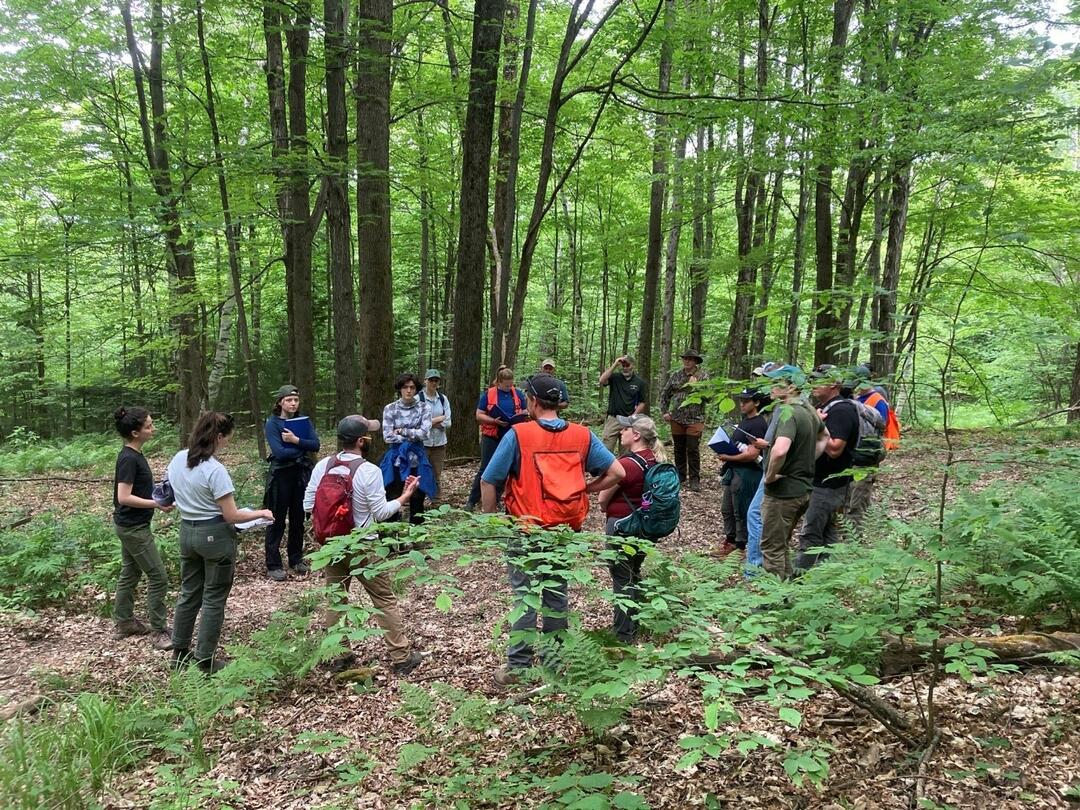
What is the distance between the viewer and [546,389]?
3.82m

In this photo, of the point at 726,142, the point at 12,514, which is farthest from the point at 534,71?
the point at 12,514

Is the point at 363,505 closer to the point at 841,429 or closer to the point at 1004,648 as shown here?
the point at 841,429

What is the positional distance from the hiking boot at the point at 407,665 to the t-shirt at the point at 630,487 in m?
1.98

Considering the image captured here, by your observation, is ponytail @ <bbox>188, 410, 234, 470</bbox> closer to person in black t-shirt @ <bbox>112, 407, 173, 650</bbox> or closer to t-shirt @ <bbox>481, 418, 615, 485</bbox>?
person in black t-shirt @ <bbox>112, 407, 173, 650</bbox>

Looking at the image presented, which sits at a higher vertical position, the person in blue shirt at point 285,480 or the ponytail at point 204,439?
the ponytail at point 204,439

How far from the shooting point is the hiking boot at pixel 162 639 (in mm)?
5309

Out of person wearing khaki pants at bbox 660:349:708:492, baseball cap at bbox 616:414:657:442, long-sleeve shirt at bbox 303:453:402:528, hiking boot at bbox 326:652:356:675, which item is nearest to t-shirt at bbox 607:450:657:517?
A: baseball cap at bbox 616:414:657:442

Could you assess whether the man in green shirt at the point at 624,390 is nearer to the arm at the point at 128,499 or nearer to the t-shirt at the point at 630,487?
the t-shirt at the point at 630,487

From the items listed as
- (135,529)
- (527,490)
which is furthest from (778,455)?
(135,529)

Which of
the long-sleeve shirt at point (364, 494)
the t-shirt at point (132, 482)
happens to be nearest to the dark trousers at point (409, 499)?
the long-sleeve shirt at point (364, 494)

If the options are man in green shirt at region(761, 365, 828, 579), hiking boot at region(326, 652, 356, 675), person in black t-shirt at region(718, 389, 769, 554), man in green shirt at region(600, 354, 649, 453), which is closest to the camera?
hiking boot at region(326, 652, 356, 675)

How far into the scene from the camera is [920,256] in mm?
16109

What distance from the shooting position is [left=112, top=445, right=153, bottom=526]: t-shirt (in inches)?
203

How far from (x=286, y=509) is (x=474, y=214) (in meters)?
5.14
